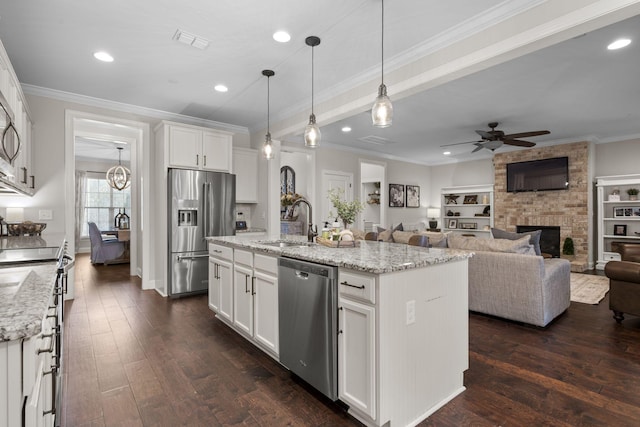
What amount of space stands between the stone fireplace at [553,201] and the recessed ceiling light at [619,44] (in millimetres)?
4512

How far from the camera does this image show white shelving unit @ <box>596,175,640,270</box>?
6445 millimetres

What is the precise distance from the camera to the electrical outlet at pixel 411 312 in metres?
1.80

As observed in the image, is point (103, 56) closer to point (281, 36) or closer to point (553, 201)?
point (281, 36)

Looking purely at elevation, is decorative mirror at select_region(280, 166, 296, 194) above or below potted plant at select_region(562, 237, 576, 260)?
above

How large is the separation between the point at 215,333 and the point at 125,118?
3545 millimetres

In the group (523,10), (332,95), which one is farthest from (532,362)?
(332,95)

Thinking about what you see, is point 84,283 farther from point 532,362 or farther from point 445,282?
point 532,362

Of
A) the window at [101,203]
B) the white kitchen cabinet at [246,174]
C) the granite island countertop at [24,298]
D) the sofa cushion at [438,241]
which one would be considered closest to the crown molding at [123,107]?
the white kitchen cabinet at [246,174]

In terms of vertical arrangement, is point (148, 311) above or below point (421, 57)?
below

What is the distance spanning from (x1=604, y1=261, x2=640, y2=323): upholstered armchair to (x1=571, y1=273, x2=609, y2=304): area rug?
3.01 feet

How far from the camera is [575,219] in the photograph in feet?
22.4

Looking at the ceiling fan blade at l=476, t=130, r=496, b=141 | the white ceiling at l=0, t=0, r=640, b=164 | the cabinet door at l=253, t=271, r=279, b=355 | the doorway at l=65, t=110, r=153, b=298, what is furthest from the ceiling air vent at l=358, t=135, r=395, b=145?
the cabinet door at l=253, t=271, r=279, b=355

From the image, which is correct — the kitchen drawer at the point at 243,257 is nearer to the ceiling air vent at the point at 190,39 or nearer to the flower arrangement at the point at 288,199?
the ceiling air vent at the point at 190,39

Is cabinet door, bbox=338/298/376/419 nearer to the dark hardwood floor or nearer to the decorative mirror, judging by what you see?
the dark hardwood floor
